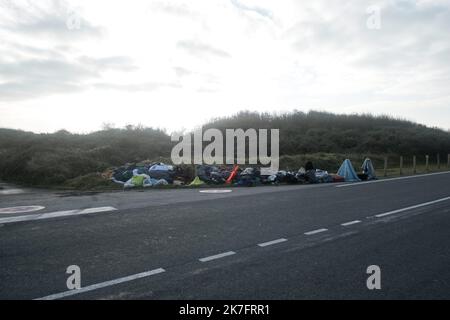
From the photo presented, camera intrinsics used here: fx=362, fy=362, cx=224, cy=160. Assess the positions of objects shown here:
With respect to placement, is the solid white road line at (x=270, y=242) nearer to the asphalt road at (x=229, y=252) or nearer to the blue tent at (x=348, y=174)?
the asphalt road at (x=229, y=252)

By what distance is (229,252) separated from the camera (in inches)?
228

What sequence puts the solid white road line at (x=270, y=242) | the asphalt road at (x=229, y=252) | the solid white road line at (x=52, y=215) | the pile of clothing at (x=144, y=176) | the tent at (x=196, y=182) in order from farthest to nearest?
the tent at (x=196, y=182), the pile of clothing at (x=144, y=176), the solid white road line at (x=52, y=215), the solid white road line at (x=270, y=242), the asphalt road at (x=229, y=252)

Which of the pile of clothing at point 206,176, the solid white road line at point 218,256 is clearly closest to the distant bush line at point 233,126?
the pile of clothing at point 206,176

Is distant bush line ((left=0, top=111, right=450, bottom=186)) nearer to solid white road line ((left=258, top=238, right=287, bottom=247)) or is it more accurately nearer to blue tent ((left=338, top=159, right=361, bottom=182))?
blue tent ((left=338, top=159, right=361, bottom=182))

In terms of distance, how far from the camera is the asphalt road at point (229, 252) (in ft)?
14.2

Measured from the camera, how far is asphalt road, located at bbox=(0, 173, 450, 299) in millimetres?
4336

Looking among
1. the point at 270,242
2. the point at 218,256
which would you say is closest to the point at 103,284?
the point at 218,256

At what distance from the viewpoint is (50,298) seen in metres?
4.03

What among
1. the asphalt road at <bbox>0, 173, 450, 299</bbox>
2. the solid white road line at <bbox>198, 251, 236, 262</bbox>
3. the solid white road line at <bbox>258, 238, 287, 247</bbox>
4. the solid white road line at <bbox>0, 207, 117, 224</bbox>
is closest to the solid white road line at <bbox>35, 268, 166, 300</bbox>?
the asphalt road at <bbox>0, 173, 450, 299</bbox>

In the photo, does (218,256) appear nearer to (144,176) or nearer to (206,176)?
(144,176)

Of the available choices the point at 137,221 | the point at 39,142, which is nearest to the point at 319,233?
the point at 137,221

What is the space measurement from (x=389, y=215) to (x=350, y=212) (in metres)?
0.93

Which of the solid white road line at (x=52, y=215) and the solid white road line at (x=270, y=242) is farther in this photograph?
the solid white road line at (x=52, y=215)
